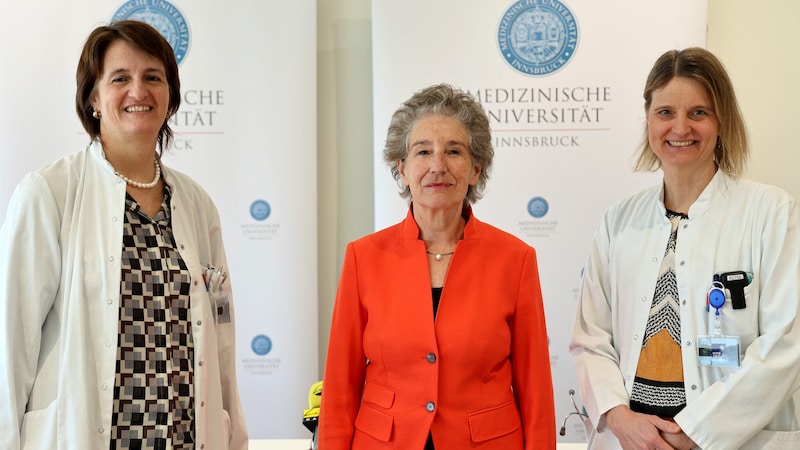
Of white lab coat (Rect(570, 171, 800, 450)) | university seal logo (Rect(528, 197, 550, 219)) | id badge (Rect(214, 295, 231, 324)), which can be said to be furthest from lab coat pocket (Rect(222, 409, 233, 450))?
university seal logo (Rect(528, 197, 550, 219))

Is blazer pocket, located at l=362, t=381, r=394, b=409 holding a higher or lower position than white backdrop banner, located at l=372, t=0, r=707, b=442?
lower

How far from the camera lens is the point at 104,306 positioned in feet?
6.79

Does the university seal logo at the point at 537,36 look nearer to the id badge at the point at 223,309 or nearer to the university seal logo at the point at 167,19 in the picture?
the university seal logo at the point at 167,19

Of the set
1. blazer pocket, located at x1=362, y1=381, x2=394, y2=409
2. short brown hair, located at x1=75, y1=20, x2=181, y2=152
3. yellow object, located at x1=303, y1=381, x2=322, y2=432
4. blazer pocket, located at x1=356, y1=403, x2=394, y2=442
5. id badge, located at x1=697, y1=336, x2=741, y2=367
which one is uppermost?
short brown hair, located at x1=75, y1=20, x2=181, y2=152

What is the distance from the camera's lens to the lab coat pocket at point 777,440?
2305 millimetres

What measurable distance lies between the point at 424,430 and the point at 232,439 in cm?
73

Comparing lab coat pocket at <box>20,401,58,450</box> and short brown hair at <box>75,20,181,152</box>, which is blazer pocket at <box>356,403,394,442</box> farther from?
short brown hair at <box>75,20,181,152</box>

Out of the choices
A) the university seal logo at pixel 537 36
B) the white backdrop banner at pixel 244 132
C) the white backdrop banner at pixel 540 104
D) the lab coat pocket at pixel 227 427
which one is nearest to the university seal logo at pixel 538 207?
the white backdrop banner at pixel 540 104

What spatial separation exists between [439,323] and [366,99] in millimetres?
2245

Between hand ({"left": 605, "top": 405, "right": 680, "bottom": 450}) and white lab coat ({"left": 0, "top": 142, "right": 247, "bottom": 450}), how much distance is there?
4.03 ft

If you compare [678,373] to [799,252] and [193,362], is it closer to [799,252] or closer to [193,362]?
[799,252]

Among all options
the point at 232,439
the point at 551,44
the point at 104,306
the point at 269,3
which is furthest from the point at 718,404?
the point at 269,3

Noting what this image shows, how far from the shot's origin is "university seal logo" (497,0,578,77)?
12.2 feet

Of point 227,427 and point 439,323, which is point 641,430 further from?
point 227,427
